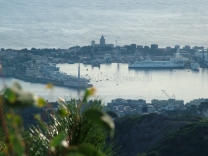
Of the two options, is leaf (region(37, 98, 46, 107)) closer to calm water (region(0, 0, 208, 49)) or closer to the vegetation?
the vegetation

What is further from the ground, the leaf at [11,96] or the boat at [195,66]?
the leaf at [11,96]

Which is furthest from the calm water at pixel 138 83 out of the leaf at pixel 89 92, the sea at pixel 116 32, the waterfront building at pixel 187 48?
the leaf at pixel 89 92

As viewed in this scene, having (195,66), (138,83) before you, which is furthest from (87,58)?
(138,83)

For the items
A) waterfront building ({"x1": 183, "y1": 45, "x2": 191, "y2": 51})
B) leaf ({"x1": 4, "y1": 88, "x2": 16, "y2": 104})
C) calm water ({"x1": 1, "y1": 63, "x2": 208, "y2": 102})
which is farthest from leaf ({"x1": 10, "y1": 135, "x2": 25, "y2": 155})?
waterfront building ({"x1": 183, "y1": 45, "x2": 191, "y2": 51})

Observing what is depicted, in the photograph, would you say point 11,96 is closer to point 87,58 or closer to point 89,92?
point 89,92

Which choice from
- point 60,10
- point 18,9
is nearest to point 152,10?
point 60,10

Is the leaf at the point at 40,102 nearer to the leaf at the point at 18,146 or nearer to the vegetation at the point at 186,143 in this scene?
the leaf at the point at 18,146

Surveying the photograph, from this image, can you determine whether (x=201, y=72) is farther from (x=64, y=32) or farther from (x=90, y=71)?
(x=64, y=32)
